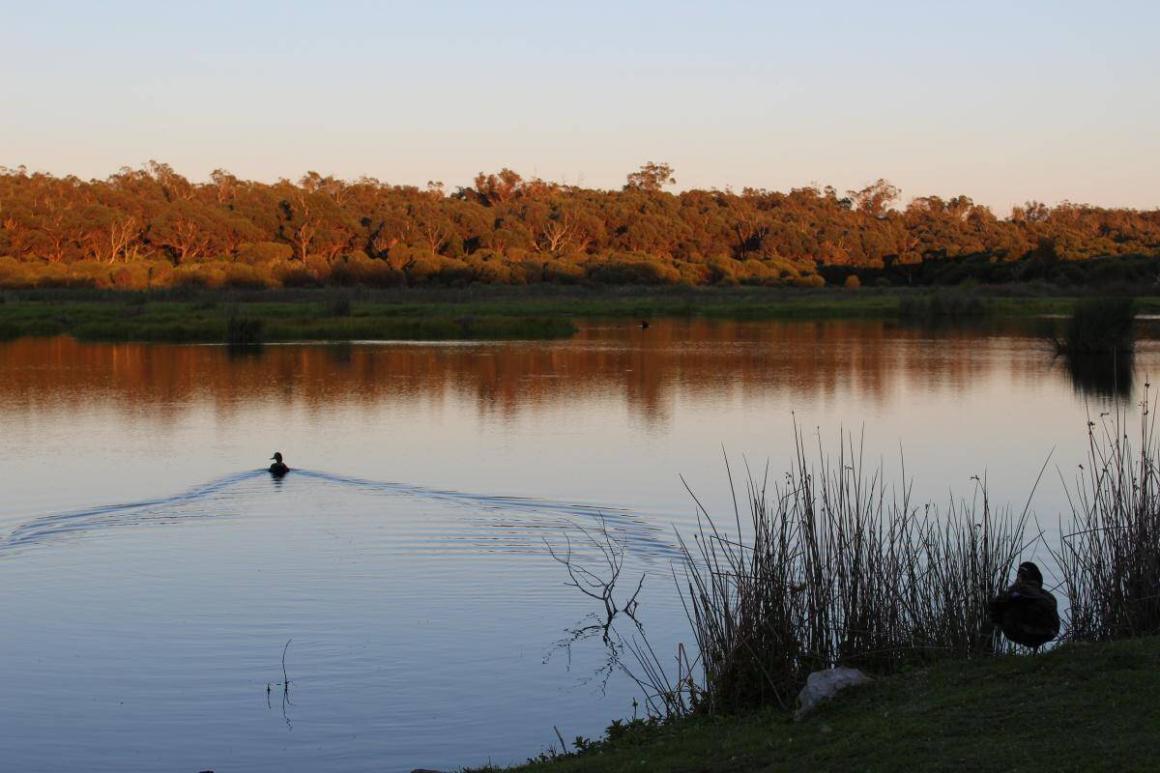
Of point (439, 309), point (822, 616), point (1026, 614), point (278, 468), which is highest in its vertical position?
point (439, 309)

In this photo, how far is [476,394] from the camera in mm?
26016

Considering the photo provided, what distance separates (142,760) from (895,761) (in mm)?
4150

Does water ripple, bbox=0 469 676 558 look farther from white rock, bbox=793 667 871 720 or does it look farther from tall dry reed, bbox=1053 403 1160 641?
white rock, bbox=793 667 871 720

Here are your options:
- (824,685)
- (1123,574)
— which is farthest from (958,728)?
(1123,574)

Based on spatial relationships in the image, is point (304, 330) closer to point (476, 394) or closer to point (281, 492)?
point (476, 394)

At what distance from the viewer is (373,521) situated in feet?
45.4

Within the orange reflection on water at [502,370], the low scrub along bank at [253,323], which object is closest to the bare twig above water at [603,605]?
the orange reflection on water at [502,370]

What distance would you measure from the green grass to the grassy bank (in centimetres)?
3751

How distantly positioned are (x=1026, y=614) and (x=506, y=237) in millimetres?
95362

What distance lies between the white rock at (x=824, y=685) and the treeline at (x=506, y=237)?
65.2m

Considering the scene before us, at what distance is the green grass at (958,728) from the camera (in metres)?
5.26

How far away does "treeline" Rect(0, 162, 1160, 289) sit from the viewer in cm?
8250

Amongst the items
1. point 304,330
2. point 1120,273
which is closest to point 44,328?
point 304,330

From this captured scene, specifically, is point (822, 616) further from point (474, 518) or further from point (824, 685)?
point (474, 518)
